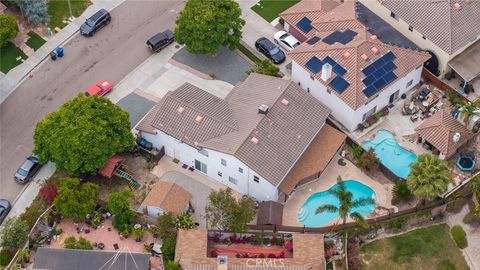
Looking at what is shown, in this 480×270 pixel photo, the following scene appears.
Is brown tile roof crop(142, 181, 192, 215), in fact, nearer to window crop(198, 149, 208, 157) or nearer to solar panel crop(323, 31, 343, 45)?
window crop(198, 149, 208, 157)

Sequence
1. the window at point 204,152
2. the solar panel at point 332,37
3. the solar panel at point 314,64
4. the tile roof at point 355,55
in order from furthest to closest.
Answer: the solar panel at point 332,37, the solar panel at point 314,64, the tile roof at point 355,55, the window at point 204,152

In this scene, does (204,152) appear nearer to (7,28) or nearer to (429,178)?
(429,178)

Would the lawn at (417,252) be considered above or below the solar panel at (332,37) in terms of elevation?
below

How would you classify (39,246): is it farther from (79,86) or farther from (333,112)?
(333,112)

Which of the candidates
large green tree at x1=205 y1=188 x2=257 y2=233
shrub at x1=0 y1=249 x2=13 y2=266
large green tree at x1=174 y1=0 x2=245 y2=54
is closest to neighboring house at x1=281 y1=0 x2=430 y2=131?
large green tree at x1=174 y1=0 x2=245 y2=54

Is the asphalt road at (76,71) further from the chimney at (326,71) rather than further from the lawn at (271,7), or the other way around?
the chimney at (326,71)

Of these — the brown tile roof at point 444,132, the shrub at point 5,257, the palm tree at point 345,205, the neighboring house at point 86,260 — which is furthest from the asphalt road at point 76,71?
the brown tile roof at point 444,132
